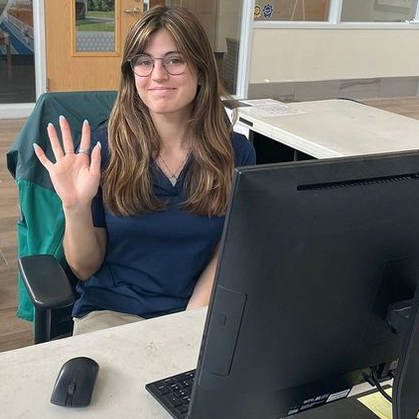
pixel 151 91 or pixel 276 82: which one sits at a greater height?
pixel 151 91

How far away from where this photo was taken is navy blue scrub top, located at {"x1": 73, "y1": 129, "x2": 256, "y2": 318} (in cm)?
151

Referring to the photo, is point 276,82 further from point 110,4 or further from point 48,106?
point 48,106

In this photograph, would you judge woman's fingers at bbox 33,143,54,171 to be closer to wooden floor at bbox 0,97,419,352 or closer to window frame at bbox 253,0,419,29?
wooden floor at bbox 0,97,419,352

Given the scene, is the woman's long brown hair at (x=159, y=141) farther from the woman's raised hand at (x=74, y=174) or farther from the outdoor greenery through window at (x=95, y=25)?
the outdoor greenery through window at (x=95, y=25)

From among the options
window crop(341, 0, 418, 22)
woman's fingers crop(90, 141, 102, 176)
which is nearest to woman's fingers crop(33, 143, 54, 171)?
woman's fingers crop(90, 141, 102, 176)

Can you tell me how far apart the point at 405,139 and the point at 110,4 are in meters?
3.60

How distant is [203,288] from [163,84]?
51cm

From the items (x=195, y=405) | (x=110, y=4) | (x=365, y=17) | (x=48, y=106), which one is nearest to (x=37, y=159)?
(x=48, y=106)

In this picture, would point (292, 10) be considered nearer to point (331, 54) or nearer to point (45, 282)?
point (331, 54)

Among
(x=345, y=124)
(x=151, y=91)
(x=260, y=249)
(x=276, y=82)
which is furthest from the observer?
(x=276, y=82)

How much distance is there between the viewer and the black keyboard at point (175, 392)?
1.00 m

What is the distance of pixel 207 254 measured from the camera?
157 centimetres

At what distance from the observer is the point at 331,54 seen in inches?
256

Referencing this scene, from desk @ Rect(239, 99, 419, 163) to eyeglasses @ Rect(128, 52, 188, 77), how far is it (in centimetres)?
86
